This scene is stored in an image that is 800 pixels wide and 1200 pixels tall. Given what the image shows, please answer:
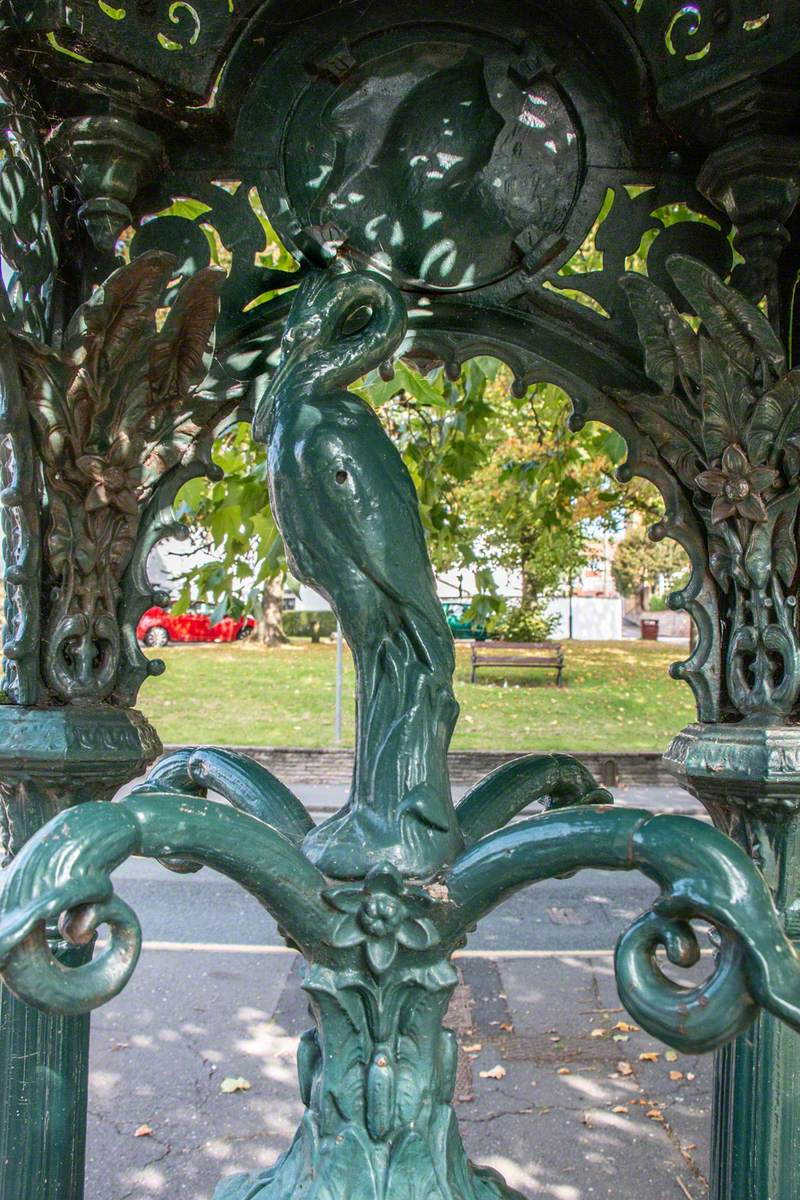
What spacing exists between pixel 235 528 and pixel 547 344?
126 inches

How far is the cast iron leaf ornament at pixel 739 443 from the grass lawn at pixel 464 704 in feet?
34.4

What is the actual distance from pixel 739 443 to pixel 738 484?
0.27 ft

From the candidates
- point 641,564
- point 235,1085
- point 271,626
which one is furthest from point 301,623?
point 235,1085

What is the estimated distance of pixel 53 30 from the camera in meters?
1.61

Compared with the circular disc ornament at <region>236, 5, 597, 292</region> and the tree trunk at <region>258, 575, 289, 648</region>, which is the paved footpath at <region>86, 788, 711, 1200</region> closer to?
the circular disc ornament at <region>236, 5, 597, 292</region>

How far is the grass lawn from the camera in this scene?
13.3 meters

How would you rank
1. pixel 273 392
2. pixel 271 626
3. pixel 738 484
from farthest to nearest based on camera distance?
pixel 271 626 → pixel 738 484 → pixel 273 392

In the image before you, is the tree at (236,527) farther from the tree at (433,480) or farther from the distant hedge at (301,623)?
the distant hedge at (301,623)

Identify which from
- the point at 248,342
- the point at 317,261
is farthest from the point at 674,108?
the point at 248,342

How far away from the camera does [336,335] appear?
1.37m

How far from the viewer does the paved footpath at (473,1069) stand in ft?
13.0

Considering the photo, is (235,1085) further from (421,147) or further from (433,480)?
(421,147)

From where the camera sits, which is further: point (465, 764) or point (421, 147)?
point (465, 764)

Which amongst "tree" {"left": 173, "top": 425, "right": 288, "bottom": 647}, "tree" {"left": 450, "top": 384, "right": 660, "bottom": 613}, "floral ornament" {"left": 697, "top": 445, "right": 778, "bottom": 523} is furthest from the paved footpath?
"floral ornament" {"left": 697, "top": 445, "right": 778, "bottom": 523}
